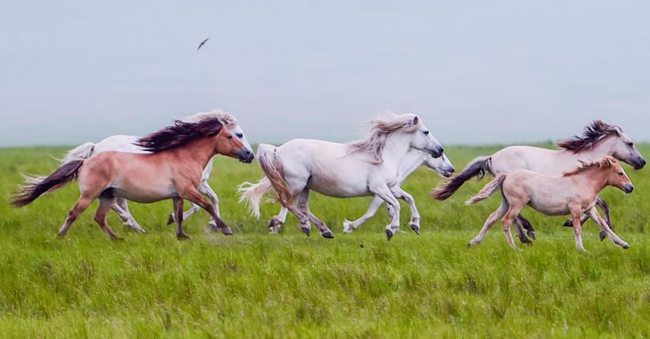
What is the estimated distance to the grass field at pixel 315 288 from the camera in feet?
22.8

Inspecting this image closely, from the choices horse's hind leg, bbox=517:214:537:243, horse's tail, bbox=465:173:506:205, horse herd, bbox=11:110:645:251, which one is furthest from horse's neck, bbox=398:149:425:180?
horse's tail, bbox=465:173:506:205

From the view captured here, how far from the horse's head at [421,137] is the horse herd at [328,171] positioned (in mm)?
14

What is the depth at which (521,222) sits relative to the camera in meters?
12.7

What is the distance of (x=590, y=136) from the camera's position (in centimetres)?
1372

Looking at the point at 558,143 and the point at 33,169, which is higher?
the point at 558,143

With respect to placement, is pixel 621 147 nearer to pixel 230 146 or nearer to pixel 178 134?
pixel 230 146

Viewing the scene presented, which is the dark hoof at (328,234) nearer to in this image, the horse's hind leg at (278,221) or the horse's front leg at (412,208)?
the horse's front leg at (412,208)

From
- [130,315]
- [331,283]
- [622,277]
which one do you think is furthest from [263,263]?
[622,277]

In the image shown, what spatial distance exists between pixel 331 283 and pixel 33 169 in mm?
23120

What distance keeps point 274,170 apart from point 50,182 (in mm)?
2916

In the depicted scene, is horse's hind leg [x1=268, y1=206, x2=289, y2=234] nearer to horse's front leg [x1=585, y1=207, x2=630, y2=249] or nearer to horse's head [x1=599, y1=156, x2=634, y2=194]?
horse's front leg [x1=585, y1=207, x2=630, y2=249]

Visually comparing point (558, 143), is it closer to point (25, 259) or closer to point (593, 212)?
point (593, 212)

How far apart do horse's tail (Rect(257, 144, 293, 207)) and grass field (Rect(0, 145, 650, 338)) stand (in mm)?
557

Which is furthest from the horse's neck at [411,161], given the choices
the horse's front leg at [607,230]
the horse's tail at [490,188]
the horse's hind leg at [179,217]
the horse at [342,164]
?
the horse's front leg at [607,230]
